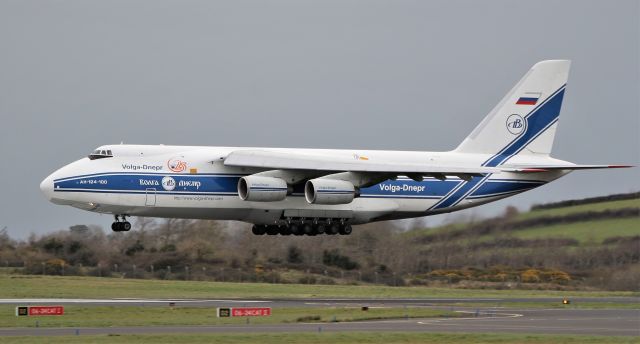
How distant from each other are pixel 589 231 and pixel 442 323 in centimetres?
1938

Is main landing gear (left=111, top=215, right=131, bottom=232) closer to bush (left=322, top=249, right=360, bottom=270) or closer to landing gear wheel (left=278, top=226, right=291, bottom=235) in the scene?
landing gear wheel (left=278, top=226, right=291, bottom=235)

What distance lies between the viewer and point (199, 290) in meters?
42.9

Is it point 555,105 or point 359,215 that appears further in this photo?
point 555,105

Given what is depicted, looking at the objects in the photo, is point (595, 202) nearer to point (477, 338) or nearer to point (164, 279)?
point (164, 279)

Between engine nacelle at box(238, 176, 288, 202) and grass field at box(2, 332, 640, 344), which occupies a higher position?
engine nacelle at box(238, 176, 288, 202)

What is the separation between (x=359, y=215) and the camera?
43.9 meters

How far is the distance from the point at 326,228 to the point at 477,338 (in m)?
18.2

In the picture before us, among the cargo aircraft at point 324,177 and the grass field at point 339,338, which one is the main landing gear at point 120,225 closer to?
the cargo aircraft at point 324,177

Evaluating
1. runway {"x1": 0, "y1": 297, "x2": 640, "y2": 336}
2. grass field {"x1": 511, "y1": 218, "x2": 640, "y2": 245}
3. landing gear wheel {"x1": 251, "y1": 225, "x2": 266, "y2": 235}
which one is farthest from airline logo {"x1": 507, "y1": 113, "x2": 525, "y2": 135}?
runway {"x1": 0, "y1": 297, "x2": 640, "y2": 336}

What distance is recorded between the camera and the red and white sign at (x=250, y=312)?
103 ft

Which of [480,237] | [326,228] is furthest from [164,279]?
[480,237]

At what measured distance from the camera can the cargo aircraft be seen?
40562 millimetres

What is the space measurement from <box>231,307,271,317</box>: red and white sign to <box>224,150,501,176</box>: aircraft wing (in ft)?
32.7

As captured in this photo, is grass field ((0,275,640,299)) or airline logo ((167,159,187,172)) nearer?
grass field ((0,275,640,299))
